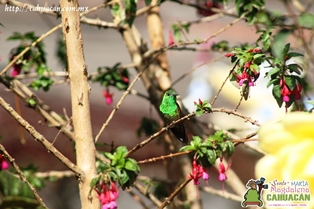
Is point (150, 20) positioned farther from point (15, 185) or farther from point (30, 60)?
point (15, 185)

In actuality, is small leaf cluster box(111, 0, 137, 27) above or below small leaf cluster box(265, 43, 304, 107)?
above

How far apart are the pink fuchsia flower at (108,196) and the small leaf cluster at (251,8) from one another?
769 mm

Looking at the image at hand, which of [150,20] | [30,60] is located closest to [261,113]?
[150,20]

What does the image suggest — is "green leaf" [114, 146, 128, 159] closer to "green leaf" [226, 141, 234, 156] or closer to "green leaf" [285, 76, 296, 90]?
"green leaf" [226, 141, 234, 156]

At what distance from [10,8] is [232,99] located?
3.12 meters

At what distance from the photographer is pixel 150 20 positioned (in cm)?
221

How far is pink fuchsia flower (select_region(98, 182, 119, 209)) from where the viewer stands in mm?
1185

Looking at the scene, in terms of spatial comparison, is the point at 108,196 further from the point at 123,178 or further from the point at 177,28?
the point at 177,28

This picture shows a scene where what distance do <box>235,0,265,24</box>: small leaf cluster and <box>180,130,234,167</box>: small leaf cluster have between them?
1.99 feet

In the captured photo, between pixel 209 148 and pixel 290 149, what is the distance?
21.9 inches

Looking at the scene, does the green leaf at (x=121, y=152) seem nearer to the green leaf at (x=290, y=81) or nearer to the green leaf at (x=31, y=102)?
the green leaf at (x=290, y=81)

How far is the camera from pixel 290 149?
68 cm

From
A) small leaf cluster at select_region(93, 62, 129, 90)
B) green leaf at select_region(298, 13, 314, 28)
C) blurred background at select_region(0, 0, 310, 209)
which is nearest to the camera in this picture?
green leaf at select_region(298, 13, 314, 28)

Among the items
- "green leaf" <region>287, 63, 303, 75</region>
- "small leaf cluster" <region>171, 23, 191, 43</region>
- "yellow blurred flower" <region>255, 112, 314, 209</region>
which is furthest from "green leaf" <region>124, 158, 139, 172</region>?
"small leaf cluster" <region>171, 23, 191, 43</region>
